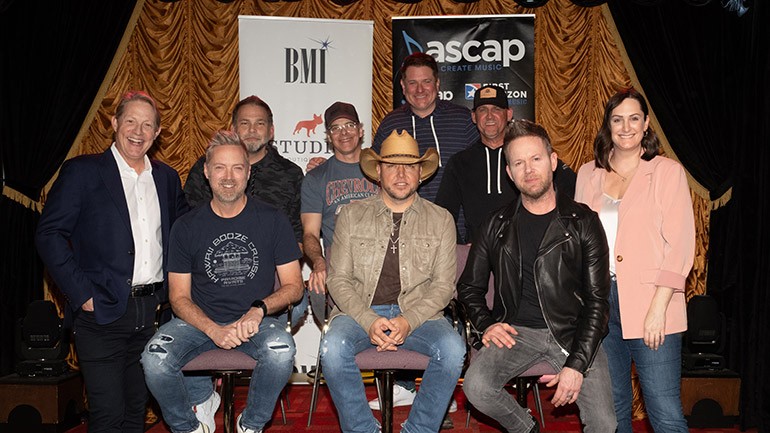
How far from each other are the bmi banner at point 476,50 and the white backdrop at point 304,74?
0.46 meters

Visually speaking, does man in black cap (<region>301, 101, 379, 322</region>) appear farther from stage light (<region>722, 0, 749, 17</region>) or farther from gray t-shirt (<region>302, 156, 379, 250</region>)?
stage light (<region>722, 0, 749, 17</region>)

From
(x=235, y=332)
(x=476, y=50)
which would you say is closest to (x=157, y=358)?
(x=235, y=332)

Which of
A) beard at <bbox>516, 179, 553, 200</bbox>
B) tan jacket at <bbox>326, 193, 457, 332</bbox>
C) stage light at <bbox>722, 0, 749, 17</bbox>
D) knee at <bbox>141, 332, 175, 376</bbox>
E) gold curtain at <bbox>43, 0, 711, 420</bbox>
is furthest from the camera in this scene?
gold curtain at <bbox>43, 0, 711, 420</bbox>

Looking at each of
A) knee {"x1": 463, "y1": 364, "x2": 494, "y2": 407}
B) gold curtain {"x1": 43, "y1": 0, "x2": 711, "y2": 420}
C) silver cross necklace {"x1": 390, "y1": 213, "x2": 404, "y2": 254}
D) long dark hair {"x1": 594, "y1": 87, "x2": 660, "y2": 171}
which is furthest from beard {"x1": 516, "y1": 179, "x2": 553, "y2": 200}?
gold curtain {"x1": 43, "y1": 0, "x2": 711, "y2": 420}

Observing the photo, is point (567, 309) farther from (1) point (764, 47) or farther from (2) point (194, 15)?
(2) point (194, 15)

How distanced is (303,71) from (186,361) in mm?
3411

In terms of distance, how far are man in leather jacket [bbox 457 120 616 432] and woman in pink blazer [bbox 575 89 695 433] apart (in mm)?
116

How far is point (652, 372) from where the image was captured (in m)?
3.50

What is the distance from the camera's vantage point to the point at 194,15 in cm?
670

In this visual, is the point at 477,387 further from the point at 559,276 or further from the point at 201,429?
the point at 201,429

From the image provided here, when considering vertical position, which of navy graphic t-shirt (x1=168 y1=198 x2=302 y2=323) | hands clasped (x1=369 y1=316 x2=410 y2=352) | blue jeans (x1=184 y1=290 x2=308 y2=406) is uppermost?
navy graphic t-shirt (x1=168 y1=198 x2=302 y2=323)

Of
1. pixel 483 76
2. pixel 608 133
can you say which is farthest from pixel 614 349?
pixel 483 76

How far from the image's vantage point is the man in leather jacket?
11.6 ft

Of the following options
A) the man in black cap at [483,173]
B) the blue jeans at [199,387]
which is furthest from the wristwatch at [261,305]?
the man in black cap at [483,173]
